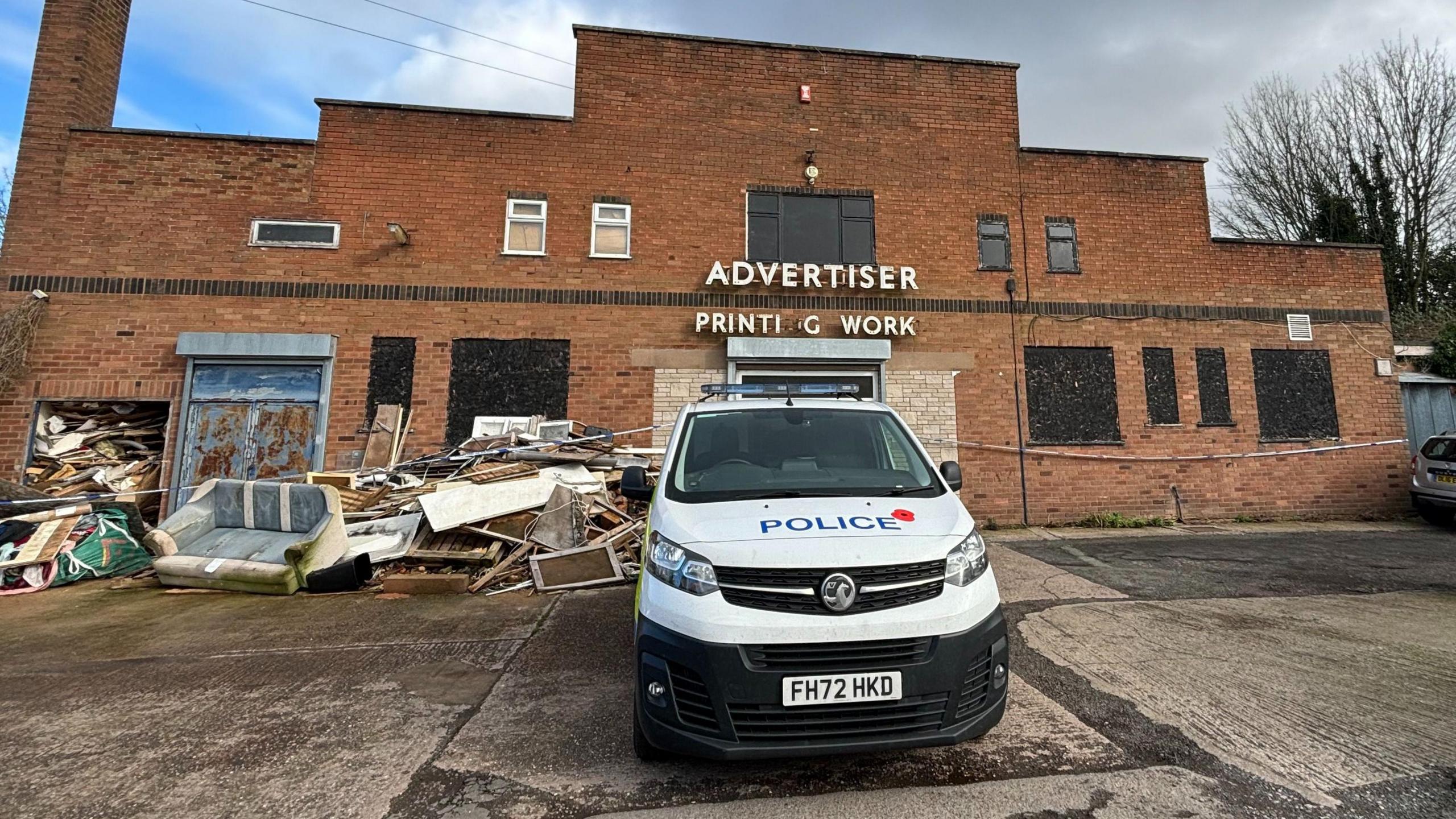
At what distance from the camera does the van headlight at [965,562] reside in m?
2.66

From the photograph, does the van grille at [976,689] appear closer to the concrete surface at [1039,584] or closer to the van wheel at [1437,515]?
the concrete surface at [1039,584]

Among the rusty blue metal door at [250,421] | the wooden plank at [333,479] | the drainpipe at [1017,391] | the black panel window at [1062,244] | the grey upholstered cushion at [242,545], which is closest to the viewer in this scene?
the grey upholstered cushion at [242,545]

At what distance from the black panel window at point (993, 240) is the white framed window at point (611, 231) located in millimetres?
6243

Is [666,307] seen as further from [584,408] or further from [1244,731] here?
[1244,731]

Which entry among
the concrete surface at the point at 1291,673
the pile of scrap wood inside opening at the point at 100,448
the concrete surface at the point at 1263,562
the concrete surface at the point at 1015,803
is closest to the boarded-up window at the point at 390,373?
the pile of scrap wood inside opening at the point at 100,448

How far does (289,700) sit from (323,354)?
726 centimetres

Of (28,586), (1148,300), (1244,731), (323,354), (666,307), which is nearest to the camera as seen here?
(1244,731)

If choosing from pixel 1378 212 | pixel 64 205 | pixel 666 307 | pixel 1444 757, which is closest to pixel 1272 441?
pixel 1444 757

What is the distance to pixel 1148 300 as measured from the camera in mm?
10930

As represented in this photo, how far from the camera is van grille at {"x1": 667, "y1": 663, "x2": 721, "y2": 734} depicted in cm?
240

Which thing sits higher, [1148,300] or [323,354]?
[1148,300]

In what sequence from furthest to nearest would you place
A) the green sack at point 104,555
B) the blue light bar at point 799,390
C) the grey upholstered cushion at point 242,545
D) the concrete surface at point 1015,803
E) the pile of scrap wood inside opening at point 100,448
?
1. the pile of scrap wood inside opening at point 100,448
2. the green sack at point 104,555
3. the grey upholstered cushion at point 242,545
4. the blue light bar at point 799,390
5. the concrete surface at point 1015,803

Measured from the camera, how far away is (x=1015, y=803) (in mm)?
2434

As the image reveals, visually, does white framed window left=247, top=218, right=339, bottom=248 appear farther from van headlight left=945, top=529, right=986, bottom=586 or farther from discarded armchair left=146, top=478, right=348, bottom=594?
van headlight left=945, top=529, right=986, bottom=586
